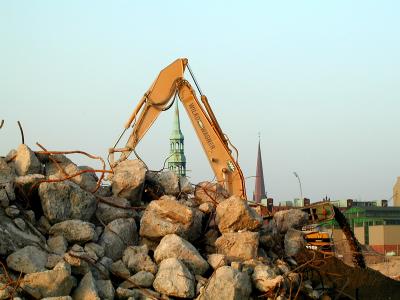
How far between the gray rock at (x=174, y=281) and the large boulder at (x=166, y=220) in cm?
79

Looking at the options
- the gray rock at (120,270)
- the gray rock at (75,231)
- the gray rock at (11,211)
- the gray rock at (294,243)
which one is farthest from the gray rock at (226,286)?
the gray rock at (11,211)

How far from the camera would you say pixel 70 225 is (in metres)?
9.62

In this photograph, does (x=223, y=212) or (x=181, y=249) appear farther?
(x=223, y=212)

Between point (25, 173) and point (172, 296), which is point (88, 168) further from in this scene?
point (172, 296)

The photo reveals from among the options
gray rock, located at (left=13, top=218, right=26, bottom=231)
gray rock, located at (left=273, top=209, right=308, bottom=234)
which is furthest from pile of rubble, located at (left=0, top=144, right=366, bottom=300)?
gray rock, located at (left=273, top=209, right=308, bottom=234)

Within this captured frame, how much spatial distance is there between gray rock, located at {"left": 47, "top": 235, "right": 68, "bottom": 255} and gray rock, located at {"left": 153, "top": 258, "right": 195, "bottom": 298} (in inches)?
48.3

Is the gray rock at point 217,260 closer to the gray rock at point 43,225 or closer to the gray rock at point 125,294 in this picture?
the gray rock at point 125,294

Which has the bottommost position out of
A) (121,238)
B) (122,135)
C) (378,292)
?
(378,292)

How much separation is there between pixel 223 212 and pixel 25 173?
285 centimetres

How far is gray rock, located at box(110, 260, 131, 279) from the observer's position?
9344mm

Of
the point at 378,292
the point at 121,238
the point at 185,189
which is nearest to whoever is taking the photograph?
the point at 121,238

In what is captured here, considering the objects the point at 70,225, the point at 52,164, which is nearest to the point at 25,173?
the point at 52,164

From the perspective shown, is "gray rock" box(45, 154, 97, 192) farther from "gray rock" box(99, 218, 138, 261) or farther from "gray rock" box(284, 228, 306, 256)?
"gray rock" box(284, 228, 306, 256)

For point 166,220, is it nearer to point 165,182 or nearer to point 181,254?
point 181,254
